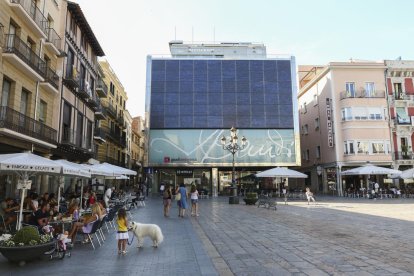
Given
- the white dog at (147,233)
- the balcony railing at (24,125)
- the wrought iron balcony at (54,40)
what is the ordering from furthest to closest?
the wrought iron balcony at (54,40) → the balcony railing at (24,125) → the white dog at (147,233)

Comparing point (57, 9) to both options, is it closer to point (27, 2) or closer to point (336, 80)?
point (27, 2)

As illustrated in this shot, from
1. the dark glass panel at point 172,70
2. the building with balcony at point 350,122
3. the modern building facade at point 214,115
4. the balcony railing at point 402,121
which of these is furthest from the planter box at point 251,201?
the balcony railing at point 402,121

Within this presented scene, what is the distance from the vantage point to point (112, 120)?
145 ft

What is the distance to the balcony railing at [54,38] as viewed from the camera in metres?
21.2

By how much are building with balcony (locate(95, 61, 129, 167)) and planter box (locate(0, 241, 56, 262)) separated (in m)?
28.6

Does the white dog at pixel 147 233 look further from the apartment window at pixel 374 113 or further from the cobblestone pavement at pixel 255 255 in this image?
the apartment window at pixel 374 113

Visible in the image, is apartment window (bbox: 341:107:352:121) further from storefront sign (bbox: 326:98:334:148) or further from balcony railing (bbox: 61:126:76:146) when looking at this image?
balcony railing (bbox: 61:126:76:146)

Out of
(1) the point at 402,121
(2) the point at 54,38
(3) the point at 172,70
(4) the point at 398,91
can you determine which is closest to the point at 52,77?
(2) the point at 54,38

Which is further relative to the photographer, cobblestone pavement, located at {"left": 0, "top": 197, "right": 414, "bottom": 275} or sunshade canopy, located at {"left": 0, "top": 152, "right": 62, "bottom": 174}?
sunshade canopy, located at {"left": 0, "top": 152, "right": 62, "bottom": 174}

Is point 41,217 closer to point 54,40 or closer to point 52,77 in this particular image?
point 52,77

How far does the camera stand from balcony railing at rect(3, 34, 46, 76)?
15.9 m

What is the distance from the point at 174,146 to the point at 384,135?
2327cm

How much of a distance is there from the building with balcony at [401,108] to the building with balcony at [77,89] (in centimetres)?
3155

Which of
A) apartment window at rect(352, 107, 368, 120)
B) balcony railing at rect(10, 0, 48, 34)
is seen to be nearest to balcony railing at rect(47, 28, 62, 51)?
balcony railing at rect(10, 0, 48, 34)
